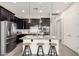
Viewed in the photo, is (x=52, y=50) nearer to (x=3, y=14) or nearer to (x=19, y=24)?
(x=19, y=24)

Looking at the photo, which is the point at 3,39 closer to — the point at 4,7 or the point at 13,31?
the point at 13,31

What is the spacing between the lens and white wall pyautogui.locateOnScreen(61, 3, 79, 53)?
4594 millimetres

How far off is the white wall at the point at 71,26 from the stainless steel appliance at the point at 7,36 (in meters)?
2.09

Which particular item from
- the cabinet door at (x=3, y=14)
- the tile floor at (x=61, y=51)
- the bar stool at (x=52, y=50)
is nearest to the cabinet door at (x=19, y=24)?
the cabinet door at (x=3, y=14)

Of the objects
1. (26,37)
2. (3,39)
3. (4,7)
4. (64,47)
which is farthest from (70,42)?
(4,7)

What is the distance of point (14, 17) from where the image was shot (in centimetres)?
478

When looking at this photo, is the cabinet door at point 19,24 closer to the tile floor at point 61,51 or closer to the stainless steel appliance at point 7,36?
the stainless steel appliance at point 7,36

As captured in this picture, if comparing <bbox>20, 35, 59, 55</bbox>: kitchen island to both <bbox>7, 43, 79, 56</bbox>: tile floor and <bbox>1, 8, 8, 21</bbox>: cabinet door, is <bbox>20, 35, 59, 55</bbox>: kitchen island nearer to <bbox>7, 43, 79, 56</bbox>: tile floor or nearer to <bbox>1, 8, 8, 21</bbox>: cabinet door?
<bbox>7, 43, 79, 56</bbox>: tile floor

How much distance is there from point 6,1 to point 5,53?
197 cm

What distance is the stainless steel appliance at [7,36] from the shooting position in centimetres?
458

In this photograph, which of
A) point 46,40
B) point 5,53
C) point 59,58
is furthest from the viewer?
point 46,40

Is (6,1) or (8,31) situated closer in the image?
(6,1)

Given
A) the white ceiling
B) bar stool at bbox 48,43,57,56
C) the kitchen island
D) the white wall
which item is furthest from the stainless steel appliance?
the white wall

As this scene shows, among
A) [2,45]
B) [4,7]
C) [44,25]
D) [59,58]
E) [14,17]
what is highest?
[4,7]
